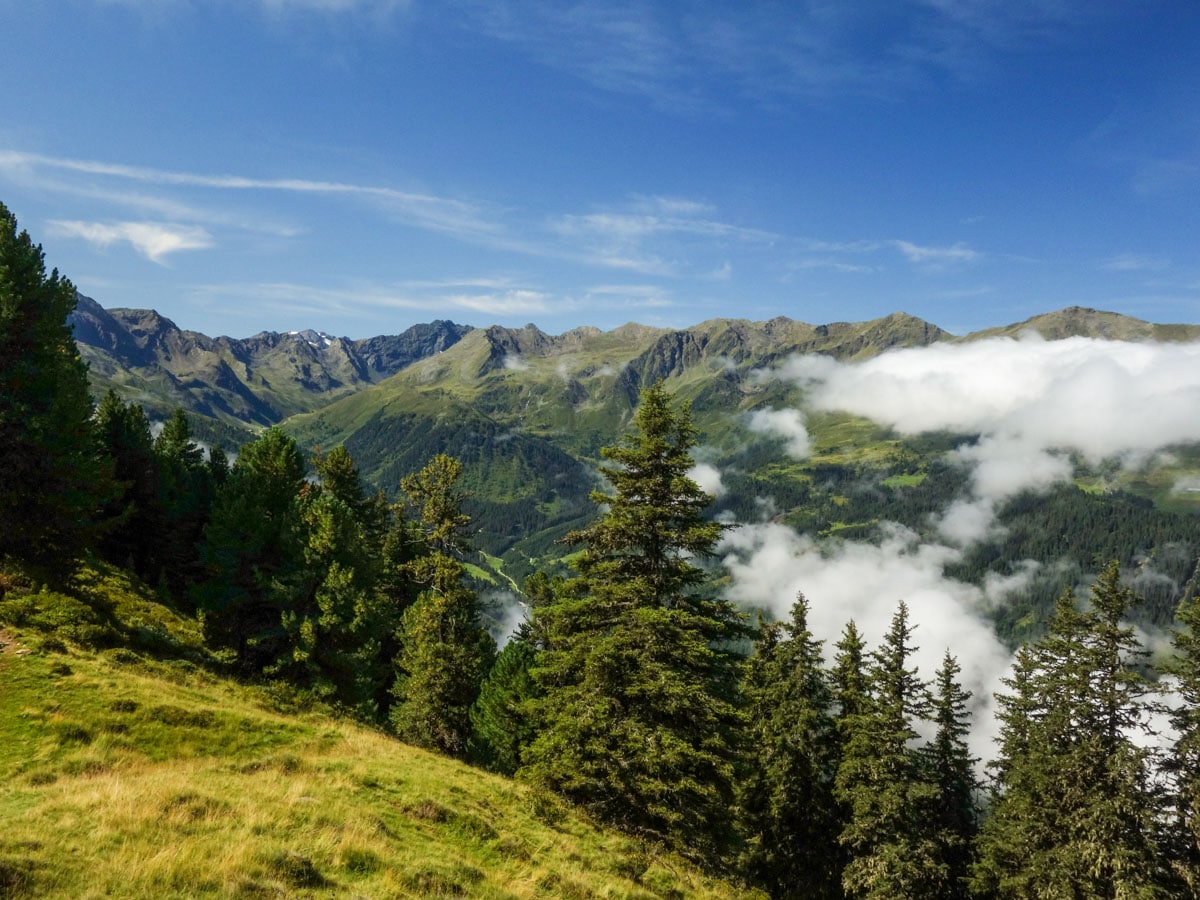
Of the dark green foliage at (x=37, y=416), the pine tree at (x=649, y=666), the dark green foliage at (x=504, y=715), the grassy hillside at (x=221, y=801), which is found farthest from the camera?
the dark green foliage at (x=504, y=715)

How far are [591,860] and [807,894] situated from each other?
3119 centimetres

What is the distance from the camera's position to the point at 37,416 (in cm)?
2528

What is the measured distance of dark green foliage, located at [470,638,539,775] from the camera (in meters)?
36.9

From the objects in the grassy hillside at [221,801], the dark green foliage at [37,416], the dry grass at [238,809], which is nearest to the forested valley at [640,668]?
the dark green foliage at [37,416]

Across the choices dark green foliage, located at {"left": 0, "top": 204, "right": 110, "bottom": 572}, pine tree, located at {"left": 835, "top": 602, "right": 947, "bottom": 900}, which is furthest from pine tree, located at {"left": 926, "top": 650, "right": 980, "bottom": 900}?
dark green foliage, located at {"left": 0, "top": 204, "right": 110, "bottom": 572}

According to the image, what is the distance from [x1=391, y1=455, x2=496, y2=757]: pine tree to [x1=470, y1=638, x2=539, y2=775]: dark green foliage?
1650 mm

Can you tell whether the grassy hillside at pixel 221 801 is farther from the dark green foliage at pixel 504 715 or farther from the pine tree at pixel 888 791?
the pine tree at pixel 888 791

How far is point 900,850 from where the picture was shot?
1391 inches

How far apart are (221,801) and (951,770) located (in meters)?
48.3

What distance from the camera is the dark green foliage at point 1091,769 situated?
A: 28938 mm

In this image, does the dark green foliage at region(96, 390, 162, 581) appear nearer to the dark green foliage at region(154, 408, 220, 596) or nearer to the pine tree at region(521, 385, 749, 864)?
the dark green foliage at region(154, 408, 220, 596)

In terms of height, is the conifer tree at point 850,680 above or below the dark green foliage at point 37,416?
below

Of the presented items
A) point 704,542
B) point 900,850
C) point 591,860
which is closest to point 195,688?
point 591,860

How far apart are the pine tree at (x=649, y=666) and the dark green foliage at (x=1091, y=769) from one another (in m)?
21.7
